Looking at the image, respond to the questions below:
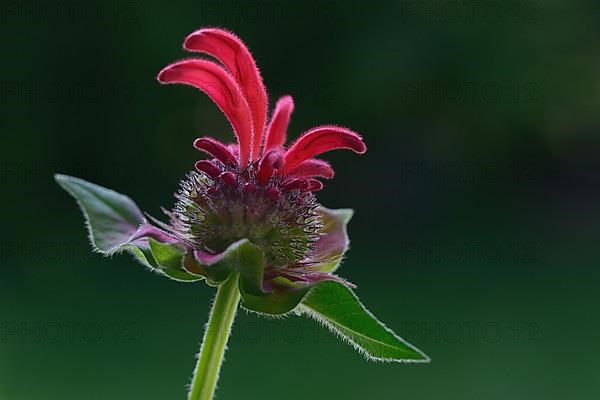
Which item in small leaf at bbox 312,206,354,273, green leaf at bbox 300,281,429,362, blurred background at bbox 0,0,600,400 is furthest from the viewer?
blurred background at bbox 0,0,600,400

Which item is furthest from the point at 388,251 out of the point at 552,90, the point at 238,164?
the point at 238,164

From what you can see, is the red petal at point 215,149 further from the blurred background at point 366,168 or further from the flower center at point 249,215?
the blurred background at point 366,168

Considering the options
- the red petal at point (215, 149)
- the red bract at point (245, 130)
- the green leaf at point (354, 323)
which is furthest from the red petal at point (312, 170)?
the green leaf at point (354, 323)

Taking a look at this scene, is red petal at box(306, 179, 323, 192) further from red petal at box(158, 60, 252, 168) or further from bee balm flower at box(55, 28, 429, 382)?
red petal at box(158, 60, 252, 168)

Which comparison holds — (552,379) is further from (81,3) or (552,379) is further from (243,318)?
(81,3)

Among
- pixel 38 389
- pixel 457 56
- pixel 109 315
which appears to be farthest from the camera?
pixel 457 56

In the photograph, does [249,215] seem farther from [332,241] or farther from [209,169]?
[332,241]

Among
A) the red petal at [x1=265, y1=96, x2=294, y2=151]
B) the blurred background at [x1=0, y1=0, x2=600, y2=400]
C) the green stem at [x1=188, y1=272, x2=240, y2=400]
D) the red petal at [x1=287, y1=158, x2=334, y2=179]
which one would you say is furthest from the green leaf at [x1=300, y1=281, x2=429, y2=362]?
the blurred background at [x1=0, y1=0, x2=600, y2=400]

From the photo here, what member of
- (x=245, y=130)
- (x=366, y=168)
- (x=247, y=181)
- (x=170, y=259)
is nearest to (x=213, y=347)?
(x=170, y=259)
